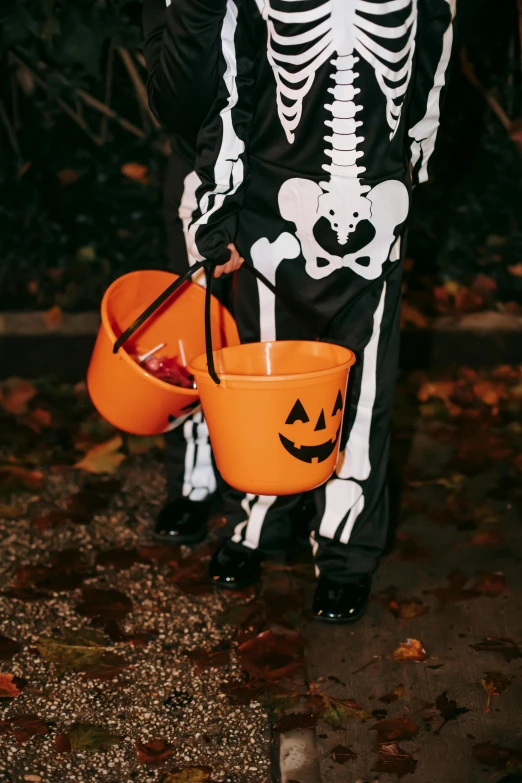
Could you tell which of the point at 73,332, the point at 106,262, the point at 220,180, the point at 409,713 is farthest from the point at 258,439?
the point at 106,262

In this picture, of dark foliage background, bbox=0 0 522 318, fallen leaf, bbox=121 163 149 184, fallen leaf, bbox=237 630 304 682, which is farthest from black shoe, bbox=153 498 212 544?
fallen leaf, bbox=121 163 149 184

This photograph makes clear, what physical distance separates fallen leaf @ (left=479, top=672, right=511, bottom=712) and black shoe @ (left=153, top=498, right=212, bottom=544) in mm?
1082

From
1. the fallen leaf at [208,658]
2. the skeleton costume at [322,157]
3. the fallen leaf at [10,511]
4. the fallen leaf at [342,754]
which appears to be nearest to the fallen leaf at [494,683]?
the fallen leaf at [342,754]

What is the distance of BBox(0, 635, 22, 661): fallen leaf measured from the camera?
96.4 inches

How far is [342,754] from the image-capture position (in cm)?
209

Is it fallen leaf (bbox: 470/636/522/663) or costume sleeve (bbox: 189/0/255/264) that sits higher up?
costume sleeve (bbox: 189/0/255/264)

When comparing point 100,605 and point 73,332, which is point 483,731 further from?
point 73,332

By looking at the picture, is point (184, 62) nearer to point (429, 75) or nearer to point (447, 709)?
point (429, 75)

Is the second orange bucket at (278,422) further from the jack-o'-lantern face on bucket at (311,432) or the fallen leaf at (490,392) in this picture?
the fallen leaf at (490,392)

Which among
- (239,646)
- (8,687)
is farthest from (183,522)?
(8,687)

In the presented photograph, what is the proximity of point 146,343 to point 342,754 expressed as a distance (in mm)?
1378

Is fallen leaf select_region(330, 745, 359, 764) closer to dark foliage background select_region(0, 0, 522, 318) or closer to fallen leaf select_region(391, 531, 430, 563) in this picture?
fallen leaf select_region(391, 531, 430, 563)

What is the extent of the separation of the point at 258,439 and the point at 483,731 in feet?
2.92

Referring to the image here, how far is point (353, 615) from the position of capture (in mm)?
2545
